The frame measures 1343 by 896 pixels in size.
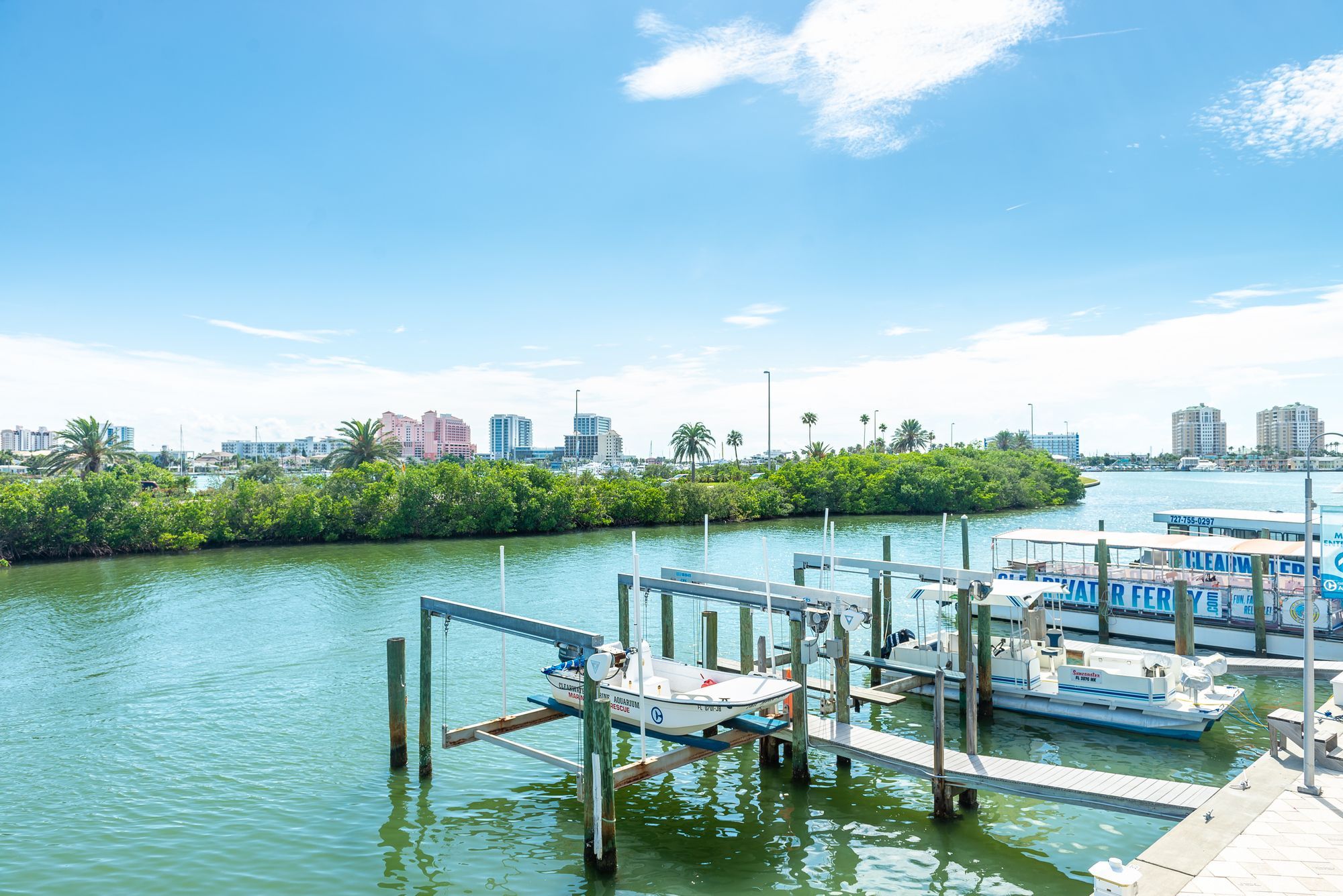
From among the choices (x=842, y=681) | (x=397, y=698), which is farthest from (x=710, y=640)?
(x=397, y=698)

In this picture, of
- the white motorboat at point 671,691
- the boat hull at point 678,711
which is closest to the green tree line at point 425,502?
the white motorboat at point 671,691

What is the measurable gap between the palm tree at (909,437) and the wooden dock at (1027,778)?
498ft

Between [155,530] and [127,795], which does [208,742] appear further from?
[155,530]

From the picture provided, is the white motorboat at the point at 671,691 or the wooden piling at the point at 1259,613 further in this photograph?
the wooden piling at the point at 1259,613

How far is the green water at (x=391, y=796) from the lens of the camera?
46.8 ft

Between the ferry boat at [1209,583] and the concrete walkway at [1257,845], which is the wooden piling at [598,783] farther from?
the ferry boat at [1209,583]

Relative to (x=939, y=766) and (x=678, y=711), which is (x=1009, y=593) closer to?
(x=939, y=766)

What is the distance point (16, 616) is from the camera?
37.3 meters

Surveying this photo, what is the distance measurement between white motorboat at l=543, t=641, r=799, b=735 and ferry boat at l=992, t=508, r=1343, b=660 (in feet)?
58.6

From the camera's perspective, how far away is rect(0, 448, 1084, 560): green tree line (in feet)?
188

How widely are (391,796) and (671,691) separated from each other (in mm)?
6103

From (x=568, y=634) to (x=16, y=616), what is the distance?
35384 millimetres

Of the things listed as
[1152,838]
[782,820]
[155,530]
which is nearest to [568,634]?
[782,820]

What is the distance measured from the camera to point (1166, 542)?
3102 centimetres
